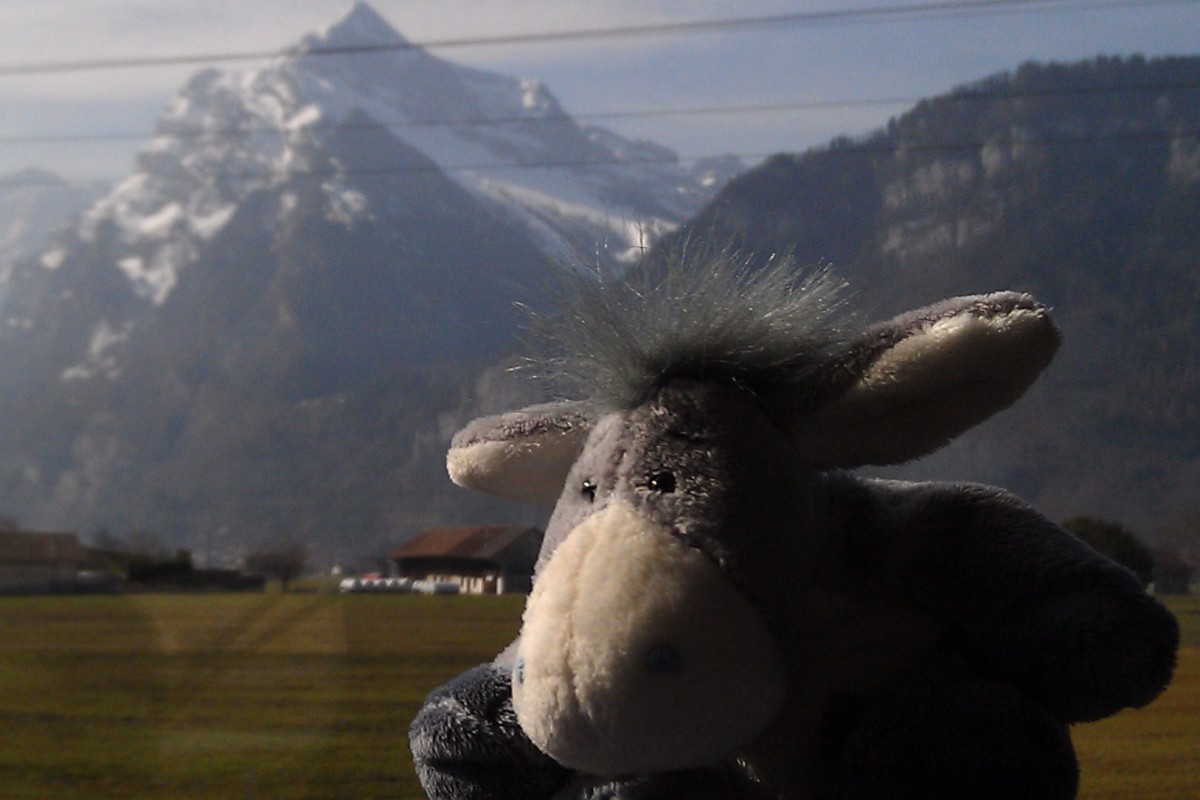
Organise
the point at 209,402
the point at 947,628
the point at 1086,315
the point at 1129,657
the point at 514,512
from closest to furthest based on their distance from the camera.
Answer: the point at 1129,657, the point at 947,628, the point at 514,512, the point at 1086,315, the point at 209,402

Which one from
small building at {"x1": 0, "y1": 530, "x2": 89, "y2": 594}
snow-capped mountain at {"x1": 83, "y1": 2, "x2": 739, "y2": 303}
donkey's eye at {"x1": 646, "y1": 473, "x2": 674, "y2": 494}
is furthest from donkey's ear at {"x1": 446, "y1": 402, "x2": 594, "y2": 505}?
small building at {"x1": 0, "y1": 530, "x2": 89, "y2": 594}

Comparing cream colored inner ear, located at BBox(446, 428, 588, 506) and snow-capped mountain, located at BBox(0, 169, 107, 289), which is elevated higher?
cream colored inner ear, located at BBox(446, 428, 588, 506)

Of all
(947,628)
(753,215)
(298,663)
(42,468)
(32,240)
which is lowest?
(42,468)

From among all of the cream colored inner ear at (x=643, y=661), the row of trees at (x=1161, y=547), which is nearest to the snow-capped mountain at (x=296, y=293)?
the cream colored inner ear at (x=643, y=661)

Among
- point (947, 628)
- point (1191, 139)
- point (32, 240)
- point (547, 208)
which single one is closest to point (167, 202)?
point (32, 240)

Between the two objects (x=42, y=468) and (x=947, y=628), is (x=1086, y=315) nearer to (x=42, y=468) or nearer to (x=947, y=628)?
(x=947, y=628)

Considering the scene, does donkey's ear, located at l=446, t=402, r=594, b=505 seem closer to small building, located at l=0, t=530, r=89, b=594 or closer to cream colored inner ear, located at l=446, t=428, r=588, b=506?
cream colored inner ear, located at l=446, t=428, r=588, b=506

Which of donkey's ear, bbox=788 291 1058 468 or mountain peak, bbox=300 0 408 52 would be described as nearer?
donkey's ear, bbox=788 291 1058 468

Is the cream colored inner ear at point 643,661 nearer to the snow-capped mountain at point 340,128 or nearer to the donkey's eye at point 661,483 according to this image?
the donkey's eye at point 661,483
